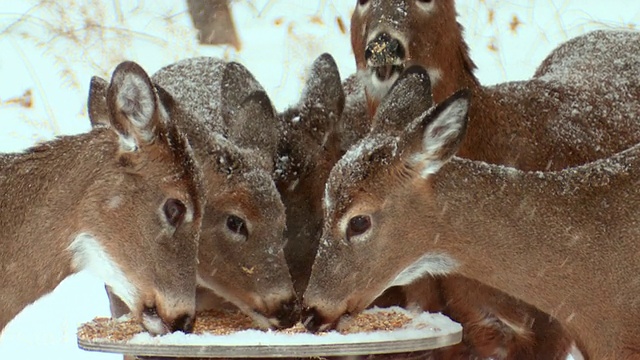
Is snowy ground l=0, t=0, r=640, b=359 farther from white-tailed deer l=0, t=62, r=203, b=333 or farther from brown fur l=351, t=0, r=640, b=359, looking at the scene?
white-tailed deer l=0, t=62, r=203, b=333

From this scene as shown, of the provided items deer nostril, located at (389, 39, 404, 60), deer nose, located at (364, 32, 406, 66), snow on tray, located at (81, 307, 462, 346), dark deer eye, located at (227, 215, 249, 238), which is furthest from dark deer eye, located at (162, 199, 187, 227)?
deer nostril, located at (389, 39, 404, 60)

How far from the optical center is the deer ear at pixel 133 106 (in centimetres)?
686

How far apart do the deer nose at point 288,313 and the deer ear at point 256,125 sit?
1072 mm

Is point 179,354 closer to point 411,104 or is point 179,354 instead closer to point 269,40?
point 411,104

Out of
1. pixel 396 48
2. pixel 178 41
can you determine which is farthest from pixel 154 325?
pixel 178 41

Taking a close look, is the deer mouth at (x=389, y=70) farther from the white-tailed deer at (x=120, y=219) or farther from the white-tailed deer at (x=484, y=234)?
the white-tailed deer at (x=120, y=219)

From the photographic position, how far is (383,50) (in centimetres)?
849

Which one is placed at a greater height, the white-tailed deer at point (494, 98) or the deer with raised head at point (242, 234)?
the white-tailed deer at point (494, 98)

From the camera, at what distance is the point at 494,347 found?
8.69 m

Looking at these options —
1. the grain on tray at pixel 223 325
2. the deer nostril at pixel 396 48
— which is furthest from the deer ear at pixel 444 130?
the deer nostril at pixel 396 48

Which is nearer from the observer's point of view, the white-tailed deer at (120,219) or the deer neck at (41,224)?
the white-tailed deer at (120,219)

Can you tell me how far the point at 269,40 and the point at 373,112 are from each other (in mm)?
7352

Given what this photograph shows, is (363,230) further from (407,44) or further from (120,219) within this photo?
(407,44)

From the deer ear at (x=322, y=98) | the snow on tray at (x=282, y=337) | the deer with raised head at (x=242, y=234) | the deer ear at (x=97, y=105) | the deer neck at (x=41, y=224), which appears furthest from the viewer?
the deer ear at (x=322, y=98)
